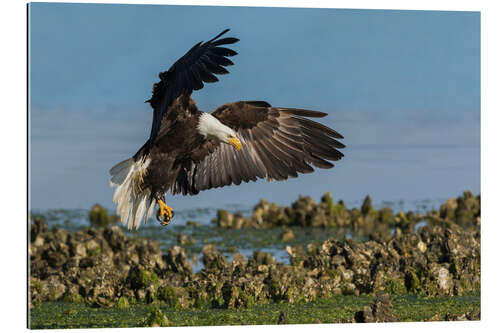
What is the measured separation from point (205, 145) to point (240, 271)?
149cm

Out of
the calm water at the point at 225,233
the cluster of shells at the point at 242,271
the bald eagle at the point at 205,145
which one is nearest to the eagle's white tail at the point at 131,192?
the bald eagle at the point at 205,145

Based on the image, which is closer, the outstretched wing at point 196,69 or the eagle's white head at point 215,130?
the outstretched wing at point 196,69

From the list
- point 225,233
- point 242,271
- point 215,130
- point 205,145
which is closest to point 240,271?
point 242,271

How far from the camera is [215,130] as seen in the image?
6.64m

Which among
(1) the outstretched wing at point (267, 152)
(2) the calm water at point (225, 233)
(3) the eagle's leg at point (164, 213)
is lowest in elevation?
(2) the calm water at point (225, 233)

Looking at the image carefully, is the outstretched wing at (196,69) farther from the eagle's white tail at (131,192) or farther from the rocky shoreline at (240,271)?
the rocky shoreline at (240,271)

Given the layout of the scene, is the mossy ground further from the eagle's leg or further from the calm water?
the calm water

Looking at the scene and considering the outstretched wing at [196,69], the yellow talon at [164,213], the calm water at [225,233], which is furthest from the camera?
the calm water at [225,233]

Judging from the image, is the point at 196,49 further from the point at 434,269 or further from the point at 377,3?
the point at 434,269

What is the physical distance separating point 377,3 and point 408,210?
4.05m

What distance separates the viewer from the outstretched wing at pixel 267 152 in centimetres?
721

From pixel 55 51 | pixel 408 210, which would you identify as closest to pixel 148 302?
pixel 55 51

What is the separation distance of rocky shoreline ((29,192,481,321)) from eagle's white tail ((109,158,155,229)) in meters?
1.10
